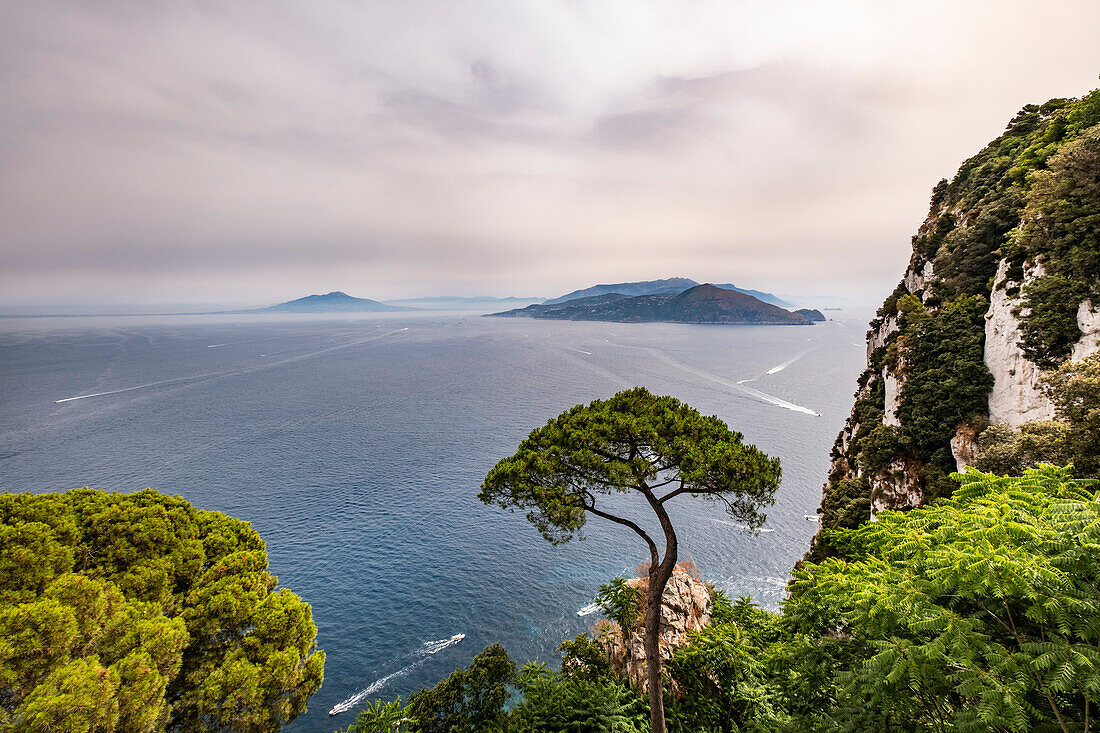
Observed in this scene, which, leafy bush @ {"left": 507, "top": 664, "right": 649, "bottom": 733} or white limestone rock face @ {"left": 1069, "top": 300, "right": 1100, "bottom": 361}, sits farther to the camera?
white limestone rock face @ {"left": 1069, "top": 300, "right": 1100, "bottom": 361}

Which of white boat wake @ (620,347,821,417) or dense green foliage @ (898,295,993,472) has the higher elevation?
dense green foliage @ (898,295,993,472)

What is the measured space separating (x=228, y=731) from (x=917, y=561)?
63.8 feet

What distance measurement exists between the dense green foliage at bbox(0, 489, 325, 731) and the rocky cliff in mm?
22841

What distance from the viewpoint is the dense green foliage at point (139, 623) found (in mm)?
9102

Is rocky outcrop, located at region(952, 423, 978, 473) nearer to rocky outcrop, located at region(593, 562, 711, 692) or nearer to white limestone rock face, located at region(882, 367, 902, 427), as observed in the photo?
white limestone rock face, located at region(882, 367, 902, 427)

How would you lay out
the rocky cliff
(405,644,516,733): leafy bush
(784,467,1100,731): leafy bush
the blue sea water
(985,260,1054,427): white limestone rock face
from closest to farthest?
(784,467,1100,731): leafy bush
(405,644,516,733): leafy bush
the rocky cliff
(985,260,1054,427): white limestone rock face
the blue sea water

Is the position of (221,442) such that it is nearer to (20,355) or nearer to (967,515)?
(967,515)

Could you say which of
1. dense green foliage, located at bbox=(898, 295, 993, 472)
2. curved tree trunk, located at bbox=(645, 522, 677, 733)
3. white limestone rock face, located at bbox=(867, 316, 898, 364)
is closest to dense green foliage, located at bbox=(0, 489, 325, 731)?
curved tree trunk, located at bbox=(645, 522, 677, 733)

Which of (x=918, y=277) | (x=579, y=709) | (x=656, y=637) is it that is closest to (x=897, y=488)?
(x=656, y=637)

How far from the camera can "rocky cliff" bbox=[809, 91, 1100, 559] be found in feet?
64.7

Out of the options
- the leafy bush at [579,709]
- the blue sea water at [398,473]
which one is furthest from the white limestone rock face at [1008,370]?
the leafy bush at [579,709]

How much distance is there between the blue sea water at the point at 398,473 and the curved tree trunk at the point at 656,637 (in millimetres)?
19152

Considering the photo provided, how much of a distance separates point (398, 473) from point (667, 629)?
4248 centimetres

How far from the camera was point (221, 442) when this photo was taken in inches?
2458
